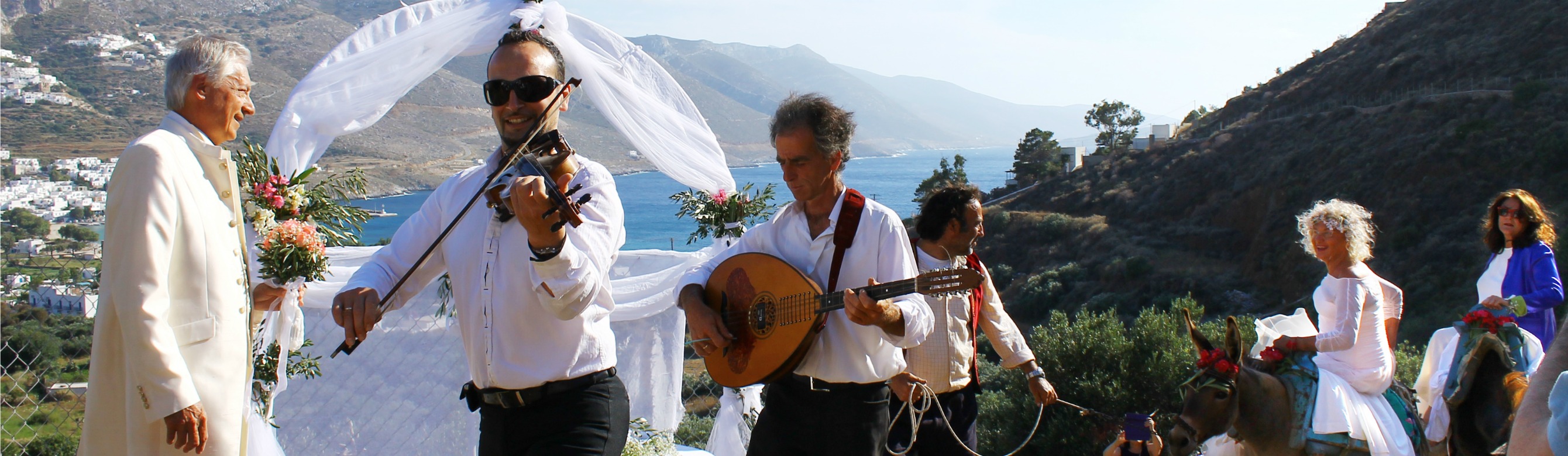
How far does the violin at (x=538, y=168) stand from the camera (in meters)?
2.38

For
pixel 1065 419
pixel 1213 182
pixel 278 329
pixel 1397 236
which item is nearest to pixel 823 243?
pixel 278 329

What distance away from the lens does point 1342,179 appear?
36312 millimetres

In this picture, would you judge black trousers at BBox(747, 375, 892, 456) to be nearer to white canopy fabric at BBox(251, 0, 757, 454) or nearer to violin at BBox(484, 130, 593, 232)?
violin at BBox(484, 130, 593, 232)

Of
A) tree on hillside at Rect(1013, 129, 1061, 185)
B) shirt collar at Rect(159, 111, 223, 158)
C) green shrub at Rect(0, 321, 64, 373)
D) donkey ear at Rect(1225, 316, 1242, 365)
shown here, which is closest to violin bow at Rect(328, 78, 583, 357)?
shirt collar at Rect(159, 111, 223, 158)

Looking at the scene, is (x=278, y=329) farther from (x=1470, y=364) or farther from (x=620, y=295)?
(x=1470, y=364)

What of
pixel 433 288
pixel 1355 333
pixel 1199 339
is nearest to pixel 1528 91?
pixel 1355 333

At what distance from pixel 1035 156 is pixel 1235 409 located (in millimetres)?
55874

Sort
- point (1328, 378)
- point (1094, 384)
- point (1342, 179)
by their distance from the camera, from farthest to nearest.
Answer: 1. point (1342, 179)
2. point (1094, 384)
3. point (1328, 378)

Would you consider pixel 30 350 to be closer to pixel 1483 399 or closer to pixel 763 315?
pixel 763 315

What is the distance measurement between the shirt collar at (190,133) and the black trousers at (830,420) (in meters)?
1.82

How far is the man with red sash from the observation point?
4016 millimetres

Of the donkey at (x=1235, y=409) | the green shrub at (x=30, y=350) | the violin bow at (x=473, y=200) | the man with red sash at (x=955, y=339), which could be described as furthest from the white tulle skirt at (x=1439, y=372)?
the green shrub at (x=30, y=350)

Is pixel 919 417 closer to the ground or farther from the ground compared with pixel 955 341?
closer to the ground

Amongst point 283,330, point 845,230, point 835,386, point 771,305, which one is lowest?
point 283,330
